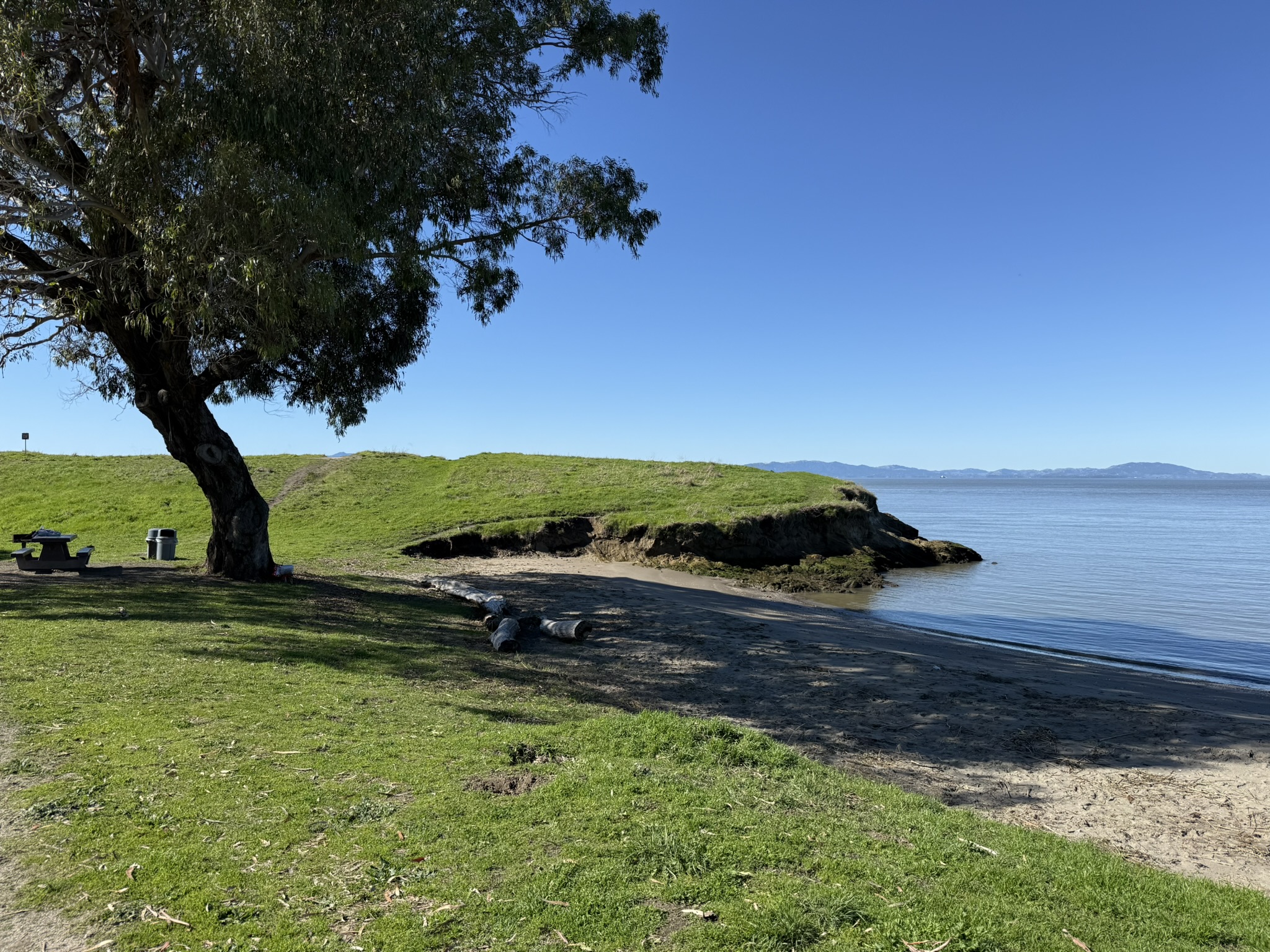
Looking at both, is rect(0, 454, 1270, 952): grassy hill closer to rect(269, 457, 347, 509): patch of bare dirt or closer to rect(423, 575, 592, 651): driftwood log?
rect(423, 575, 592, 651): driftwood log

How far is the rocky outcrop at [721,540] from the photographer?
29406mm

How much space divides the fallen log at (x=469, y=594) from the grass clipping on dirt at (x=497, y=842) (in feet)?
22.2

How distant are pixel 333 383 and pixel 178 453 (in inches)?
149

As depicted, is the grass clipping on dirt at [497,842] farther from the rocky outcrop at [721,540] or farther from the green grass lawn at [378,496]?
the rocky outcrop at [721,540]

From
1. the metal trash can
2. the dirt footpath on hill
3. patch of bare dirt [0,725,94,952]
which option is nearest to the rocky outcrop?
the metal trash can

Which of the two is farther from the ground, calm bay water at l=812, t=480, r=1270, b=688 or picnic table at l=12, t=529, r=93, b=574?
picnic table at l=12, t=529, r=93, b=574

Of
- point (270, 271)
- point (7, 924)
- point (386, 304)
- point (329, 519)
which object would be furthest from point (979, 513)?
point (7, 924)

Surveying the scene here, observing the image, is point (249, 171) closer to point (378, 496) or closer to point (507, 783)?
point (507, 783)

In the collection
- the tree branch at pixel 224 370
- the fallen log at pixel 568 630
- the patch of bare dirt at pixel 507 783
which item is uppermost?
the tree branch at pixel 224 370

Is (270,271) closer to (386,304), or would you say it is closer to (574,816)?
(386,304)

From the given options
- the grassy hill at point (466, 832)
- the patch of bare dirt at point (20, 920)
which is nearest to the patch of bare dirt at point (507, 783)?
the grassy hill at point (466, 832)

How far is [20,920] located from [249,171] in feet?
34.5

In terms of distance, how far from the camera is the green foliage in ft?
38.6

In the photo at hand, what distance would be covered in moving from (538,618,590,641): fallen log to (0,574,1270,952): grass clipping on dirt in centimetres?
568
